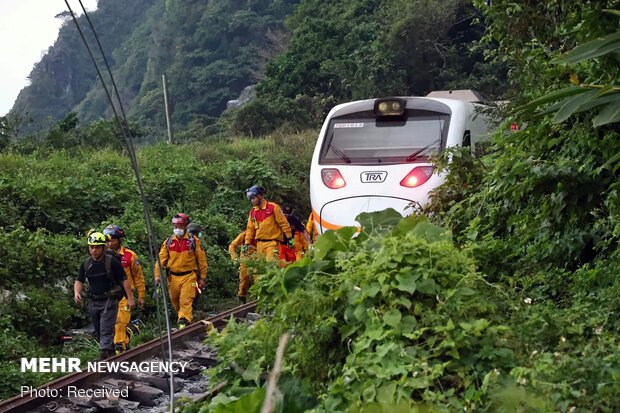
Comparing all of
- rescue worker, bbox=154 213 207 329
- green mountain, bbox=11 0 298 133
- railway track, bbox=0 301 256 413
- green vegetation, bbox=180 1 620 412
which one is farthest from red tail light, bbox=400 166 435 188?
green mountain, bbox=11 0 298 133

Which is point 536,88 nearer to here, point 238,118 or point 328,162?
point 328,162

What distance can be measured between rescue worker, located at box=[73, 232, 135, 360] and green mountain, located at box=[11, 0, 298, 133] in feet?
124

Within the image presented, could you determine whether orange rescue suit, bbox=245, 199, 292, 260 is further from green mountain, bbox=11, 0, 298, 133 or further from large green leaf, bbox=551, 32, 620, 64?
green mountain, bbox=11, 0, 298, 133

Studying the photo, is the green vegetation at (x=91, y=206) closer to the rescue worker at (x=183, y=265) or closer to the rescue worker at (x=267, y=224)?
the rescue worker at (x=183, y=265)

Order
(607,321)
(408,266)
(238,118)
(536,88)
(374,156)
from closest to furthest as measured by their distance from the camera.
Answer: (408,266), (607,321), (536,88), (374,156), (238,118)

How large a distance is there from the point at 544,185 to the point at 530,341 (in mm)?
2559

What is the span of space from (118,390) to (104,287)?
1723mm

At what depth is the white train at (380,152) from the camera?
10.4 meters

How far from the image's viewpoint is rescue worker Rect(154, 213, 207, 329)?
1049 centimetres

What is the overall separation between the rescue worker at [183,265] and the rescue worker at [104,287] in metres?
1.60

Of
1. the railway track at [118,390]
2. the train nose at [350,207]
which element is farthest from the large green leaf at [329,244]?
the train nose at [350,207]

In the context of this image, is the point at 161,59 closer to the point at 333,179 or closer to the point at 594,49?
the point at 333,179

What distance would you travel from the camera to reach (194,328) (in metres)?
9.71

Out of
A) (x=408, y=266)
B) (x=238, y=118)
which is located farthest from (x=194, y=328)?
Result: (x=238, y=118)
